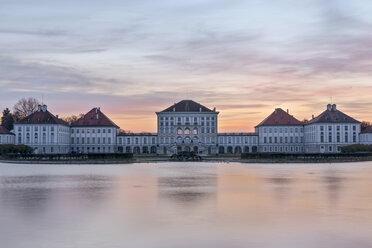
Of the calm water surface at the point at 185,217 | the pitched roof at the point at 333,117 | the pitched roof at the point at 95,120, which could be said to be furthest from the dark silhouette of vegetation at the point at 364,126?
the calm water surface at the point at 185,217

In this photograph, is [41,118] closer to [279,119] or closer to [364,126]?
[279,119]

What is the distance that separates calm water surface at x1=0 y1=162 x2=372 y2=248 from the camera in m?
13.4

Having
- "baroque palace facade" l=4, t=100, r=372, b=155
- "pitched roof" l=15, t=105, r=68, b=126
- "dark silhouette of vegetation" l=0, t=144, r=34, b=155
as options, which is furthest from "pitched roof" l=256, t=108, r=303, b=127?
"dark silhouette of vegetation" l=0, t=144, r=34, b=155

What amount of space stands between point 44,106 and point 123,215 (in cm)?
9692

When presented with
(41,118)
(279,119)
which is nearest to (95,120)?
(41,118)

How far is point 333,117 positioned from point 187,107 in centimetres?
3239

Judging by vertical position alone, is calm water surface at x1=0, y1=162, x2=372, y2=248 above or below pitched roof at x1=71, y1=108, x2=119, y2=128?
below

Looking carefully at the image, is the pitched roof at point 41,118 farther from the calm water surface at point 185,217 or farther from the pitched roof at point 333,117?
the calm water surface at point 185,217

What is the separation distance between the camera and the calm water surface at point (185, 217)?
1341 cm

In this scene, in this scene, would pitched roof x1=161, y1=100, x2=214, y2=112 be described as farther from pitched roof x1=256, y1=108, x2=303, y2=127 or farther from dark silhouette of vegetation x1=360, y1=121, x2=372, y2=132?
dark silhouette of vegetation x1=360, y1=121, x2=372, y2=132

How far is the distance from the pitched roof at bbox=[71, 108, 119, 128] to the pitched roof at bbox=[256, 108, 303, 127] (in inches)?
1372

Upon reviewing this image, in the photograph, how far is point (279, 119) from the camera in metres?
115

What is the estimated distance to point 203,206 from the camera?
1942cm

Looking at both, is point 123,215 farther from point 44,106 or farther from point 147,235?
point 44,106
